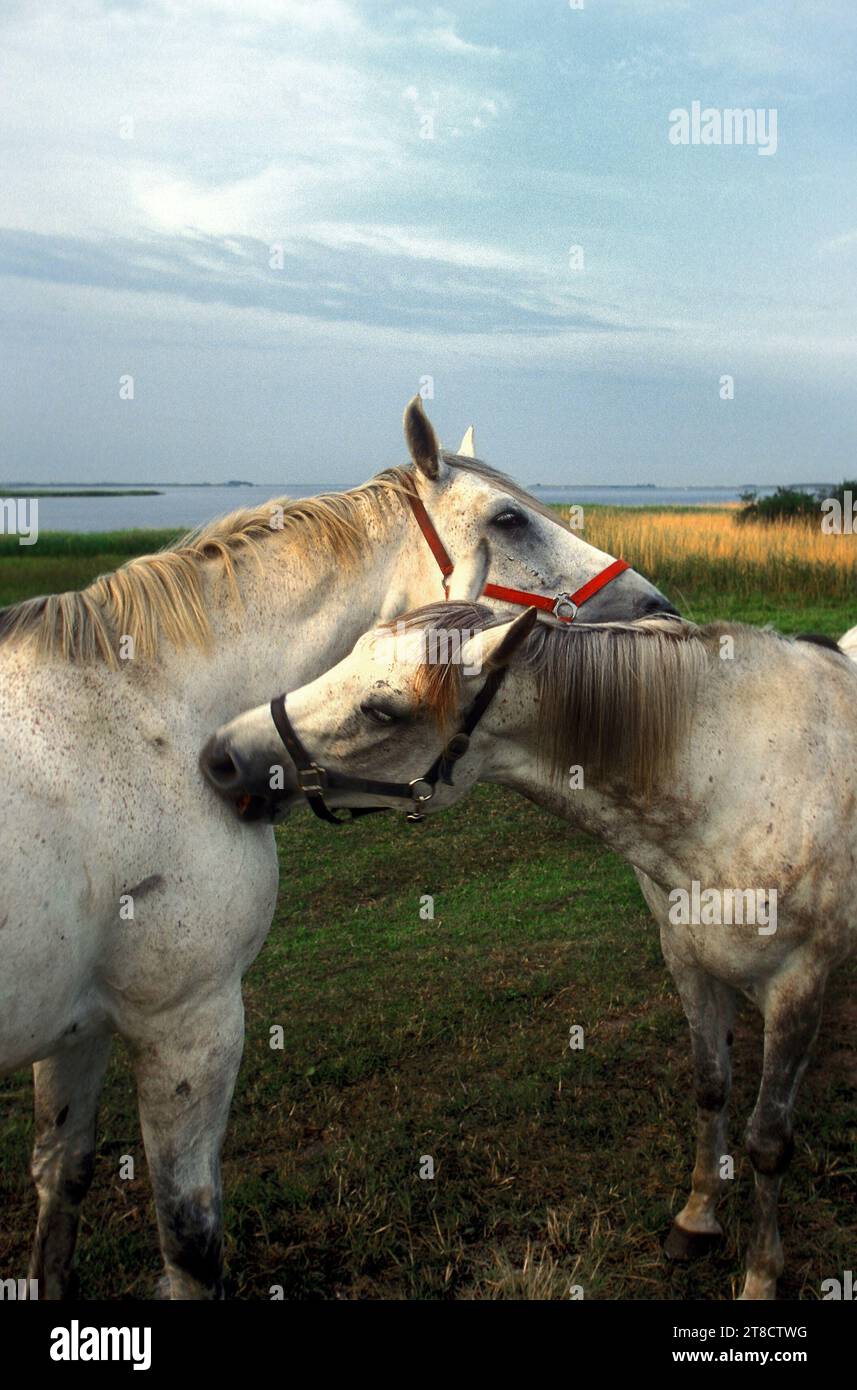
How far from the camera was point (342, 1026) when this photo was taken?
514cm

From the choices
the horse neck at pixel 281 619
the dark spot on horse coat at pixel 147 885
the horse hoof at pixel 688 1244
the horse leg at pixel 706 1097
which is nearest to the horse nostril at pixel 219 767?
the horse neck at pixel 281 619

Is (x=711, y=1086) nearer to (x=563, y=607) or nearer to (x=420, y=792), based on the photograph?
(x=420, y=792)

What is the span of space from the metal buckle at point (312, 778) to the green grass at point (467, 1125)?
1.85 meters

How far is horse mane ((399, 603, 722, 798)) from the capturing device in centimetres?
274

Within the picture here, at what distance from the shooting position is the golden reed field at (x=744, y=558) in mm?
19672

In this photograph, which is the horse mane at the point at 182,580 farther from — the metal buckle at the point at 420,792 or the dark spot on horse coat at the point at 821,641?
the dark spot on horse coat at the point at 821,641

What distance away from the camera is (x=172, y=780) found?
261 cm

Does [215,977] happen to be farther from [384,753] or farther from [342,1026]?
[342,1026]

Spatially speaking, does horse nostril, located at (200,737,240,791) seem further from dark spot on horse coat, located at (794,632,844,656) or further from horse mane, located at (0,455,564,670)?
dark spot on horse coat, located at (794,632,844,656)

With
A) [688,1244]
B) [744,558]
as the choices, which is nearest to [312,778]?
[688,1244]

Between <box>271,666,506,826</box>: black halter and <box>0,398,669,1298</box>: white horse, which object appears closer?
<box>0,398,669,1298</box>: white horse

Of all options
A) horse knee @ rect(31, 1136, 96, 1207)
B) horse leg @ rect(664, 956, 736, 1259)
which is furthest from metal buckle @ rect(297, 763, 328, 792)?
horse leg @ rect(664, 956, 736, 1259)

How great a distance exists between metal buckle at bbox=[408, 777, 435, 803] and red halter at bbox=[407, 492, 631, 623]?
57 cm

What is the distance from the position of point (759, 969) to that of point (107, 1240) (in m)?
2.51
